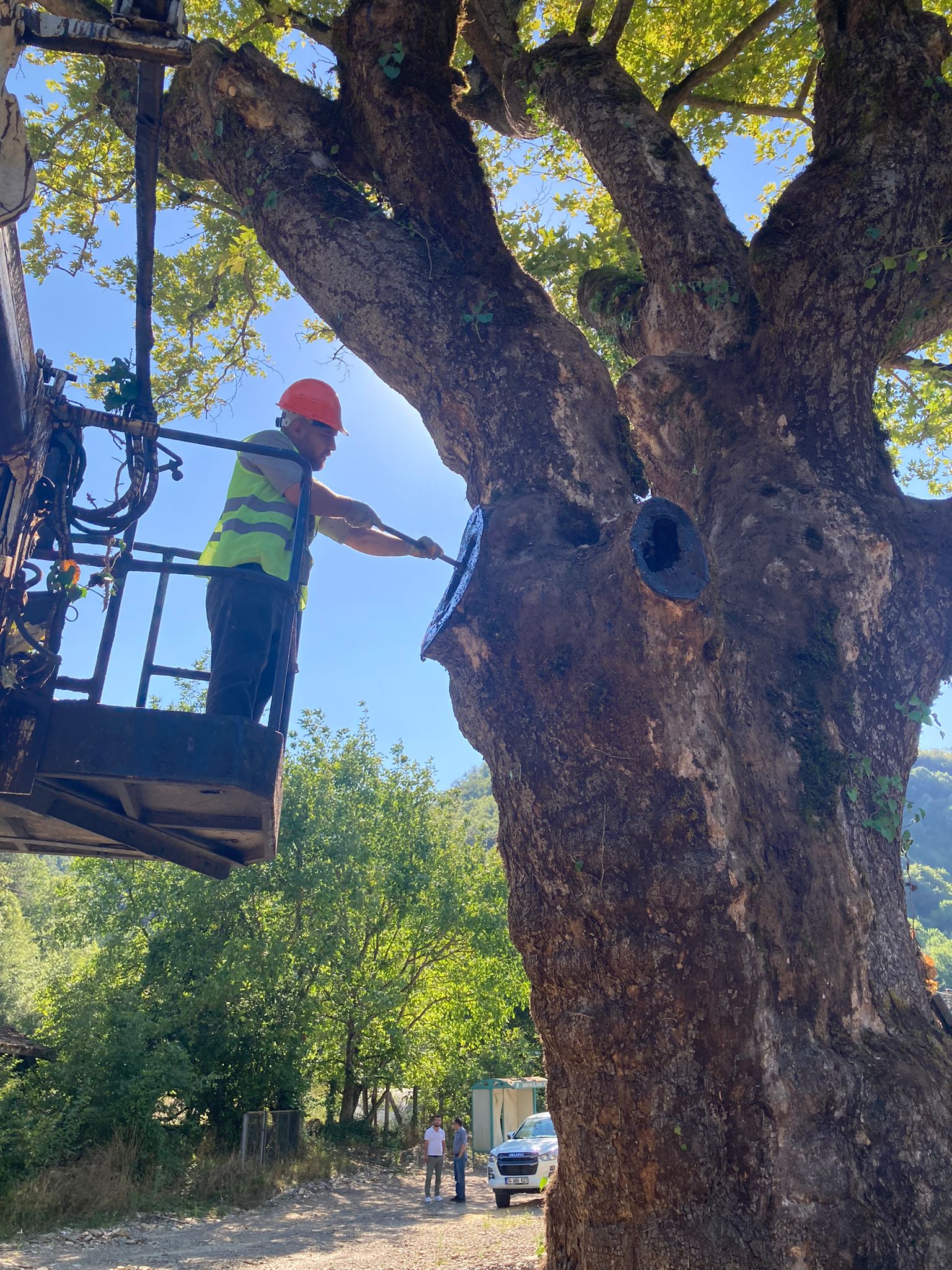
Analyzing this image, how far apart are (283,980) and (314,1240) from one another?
6893 mm

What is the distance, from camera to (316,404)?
16.3 feet

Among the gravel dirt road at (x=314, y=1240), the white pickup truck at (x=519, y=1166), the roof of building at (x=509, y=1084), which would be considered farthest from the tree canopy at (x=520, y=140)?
the roof of building at (x=509, y=1084)

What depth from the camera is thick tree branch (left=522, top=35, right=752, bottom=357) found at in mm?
4488

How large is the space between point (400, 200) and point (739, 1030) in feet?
14.2

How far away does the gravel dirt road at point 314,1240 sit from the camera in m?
10.7

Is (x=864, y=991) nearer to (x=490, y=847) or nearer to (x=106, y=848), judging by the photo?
(x=106, y=848)

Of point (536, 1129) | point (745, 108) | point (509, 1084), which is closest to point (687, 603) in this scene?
point (745, 108)

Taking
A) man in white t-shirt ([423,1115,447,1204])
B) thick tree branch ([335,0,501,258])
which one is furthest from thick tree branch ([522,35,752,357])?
man in white t-shirt ([423,1115,447,1204])

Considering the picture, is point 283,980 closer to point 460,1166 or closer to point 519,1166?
point 460,1166

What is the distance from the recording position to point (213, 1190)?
16.3m

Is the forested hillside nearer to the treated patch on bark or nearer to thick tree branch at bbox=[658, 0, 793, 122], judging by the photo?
the treated patch on bark

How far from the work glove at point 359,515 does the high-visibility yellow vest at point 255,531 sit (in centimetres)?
47

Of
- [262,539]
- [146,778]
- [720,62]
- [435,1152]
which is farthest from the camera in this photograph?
[435,1152]

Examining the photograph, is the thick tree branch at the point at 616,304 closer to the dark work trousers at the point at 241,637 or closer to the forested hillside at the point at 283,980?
the dark work trousers at the point at 241,637
